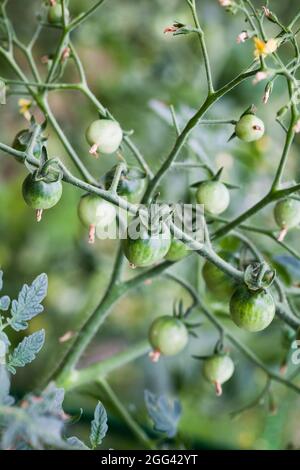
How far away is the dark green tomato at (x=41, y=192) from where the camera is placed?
1.39 feet

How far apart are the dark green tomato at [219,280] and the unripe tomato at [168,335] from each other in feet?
0.14

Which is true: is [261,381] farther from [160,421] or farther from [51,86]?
[51,86]

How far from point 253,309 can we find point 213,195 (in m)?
0.11

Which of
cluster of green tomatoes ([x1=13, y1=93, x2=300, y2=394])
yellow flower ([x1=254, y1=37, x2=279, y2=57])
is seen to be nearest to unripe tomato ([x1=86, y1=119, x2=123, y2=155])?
cluster of green tomatoes ([x1=13, y1=93, x2=300, y2=394])

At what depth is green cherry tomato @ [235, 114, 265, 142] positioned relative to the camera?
47 centimetres

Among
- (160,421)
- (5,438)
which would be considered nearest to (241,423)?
(160,421)

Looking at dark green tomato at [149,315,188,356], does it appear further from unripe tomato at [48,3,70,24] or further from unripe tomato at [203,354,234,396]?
unripe tomato at [48,3,70,24]

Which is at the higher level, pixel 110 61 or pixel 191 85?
pixel 110 61

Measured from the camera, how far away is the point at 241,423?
3.78 ft

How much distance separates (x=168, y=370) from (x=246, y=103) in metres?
0.60

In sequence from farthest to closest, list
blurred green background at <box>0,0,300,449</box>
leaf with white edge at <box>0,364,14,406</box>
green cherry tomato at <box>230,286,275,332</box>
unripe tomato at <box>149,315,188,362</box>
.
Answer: blurred green background at <box>0,0,300,449</box> → unripe tomato at <box>149,315,188,362</box> → green cherry tomato at <box>230,286,275,332</box> → leaf with white edge at <box>0,364,14,406</box>

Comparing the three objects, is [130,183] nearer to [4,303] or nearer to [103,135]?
[103,135]

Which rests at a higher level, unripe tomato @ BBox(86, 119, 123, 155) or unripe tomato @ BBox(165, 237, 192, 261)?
unripe tomato @ BBox(86, 119, 123, 155)

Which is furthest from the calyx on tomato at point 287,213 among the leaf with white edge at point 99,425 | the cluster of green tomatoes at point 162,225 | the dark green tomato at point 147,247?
the leaf with white edge at point 99,425
